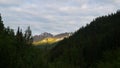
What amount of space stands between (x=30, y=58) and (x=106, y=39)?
8303 centimetres

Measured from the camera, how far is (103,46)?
161 metres

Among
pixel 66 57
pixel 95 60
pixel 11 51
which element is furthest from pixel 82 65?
pixel 11 51

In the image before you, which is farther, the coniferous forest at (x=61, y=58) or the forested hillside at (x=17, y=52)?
the coniferous forest at (x=61, y=58)

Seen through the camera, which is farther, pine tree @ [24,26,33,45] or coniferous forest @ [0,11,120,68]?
pine tree @ [24,26,33,45]

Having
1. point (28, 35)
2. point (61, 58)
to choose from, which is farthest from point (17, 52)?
point (61, 58)

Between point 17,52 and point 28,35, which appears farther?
point 28,35

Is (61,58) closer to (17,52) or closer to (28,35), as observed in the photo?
(28,35)

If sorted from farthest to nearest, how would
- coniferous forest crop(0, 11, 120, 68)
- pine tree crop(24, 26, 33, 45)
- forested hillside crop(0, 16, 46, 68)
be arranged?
pine tree crop(24, 26, 33, 45)
coniferous forest crop(0, 11, 120, 68)
forested hillside crop(0, 16, 46, 68)

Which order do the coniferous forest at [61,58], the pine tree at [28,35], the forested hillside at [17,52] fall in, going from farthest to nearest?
the pine tree at [28,35] < the coniferous forest at [61,58] < the forested hillside at [17,52]

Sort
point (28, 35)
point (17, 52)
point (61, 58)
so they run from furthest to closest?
point (61, 58) < point (28, 35) < point (17, 52)

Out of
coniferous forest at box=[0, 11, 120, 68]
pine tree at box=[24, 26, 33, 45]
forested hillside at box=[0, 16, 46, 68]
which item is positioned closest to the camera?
forested hillside at box=[0, 16, 46, 68]

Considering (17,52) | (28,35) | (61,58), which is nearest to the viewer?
(17,52)

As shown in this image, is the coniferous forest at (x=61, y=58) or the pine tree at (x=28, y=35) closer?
the coniferous forest at (x=61, y=58)

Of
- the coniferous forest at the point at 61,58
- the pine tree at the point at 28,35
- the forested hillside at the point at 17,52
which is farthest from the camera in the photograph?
the pine tree at the point at 28,35
